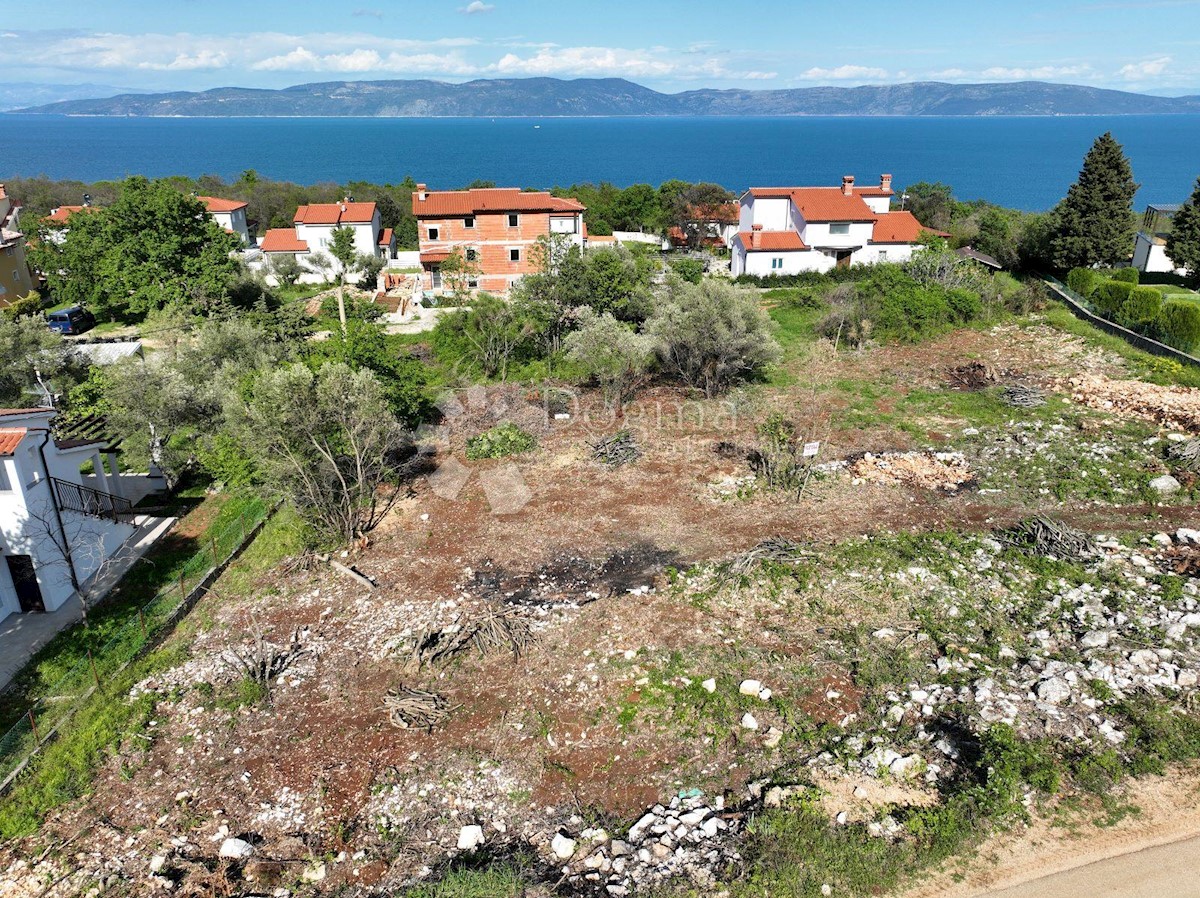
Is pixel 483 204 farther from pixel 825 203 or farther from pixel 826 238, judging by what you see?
pixel 825 203

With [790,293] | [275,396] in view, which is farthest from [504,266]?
[275,396]

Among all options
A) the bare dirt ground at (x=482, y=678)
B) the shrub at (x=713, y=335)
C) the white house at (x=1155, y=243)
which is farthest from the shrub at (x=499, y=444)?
the white house at (x=1155, y=243)

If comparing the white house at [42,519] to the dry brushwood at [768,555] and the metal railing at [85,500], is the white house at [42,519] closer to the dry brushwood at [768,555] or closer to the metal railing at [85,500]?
the metal railing at [85,500]

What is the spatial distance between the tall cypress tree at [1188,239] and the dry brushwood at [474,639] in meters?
41.1

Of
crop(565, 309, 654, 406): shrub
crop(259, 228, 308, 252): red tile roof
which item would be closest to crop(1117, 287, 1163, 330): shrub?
crop(565, 309, 654, 406): shrub

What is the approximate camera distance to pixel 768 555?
1814 centimetres

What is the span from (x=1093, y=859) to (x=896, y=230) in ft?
159

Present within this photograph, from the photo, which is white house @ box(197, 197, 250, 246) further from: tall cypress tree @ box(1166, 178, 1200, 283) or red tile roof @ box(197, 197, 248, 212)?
tall cypress tree @ box(1166, 178, 1200, 283)

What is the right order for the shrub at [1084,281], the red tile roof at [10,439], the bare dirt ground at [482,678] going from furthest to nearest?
the shrub at [1084,281], the red tile roof at [10,439], the bare dirt ground at [482,678]

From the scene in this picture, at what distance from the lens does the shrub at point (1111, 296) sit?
35.1 m

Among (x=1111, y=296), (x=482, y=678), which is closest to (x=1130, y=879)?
(x=482, y=678)

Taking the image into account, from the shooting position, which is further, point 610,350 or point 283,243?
point 283,243

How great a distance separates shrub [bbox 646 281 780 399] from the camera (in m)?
29.9

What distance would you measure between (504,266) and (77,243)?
84.8 ft
